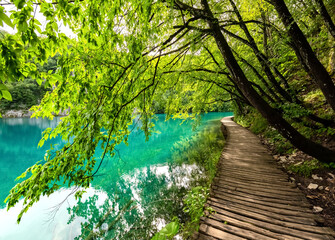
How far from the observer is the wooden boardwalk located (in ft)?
9.58

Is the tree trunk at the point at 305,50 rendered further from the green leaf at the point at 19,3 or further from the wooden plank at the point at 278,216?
the green leaf at the point at 19,3

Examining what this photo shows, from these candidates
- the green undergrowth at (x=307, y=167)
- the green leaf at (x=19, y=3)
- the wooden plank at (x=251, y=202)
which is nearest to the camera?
the green leaf at (x=19, y=3)

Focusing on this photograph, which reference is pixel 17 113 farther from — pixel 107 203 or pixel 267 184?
pixel 267 184

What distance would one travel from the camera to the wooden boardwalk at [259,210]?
2920 millimetres

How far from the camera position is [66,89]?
7.30 feet

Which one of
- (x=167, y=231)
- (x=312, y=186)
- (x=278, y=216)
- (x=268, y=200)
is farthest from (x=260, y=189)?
(x=167, y=231)

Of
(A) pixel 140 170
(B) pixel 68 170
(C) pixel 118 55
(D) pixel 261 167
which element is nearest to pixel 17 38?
(C) pixel 118 55

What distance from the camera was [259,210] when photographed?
3.57 m

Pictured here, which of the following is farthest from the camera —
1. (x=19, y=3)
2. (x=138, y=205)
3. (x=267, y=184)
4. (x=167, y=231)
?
(x=138, y=205)

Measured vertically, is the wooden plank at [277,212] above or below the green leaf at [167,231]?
below

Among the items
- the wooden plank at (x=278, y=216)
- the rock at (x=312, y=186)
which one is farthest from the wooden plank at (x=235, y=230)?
the rock at (x=312, y=186)

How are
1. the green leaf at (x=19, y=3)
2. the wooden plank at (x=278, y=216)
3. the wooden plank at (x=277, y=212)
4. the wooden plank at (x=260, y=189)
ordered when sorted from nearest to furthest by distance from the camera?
the green leaf at (x=19, y=3)
the wooden plank at (x=278, y=216)
the wooden plank at (x=277, y=212)
the wooden plank at (x=260, y=189)

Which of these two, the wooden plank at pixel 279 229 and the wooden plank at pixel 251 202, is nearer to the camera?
the wooden plank at pixel 279 229

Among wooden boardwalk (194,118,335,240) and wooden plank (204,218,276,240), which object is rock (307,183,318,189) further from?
wooden plank (204,218,276,240)
